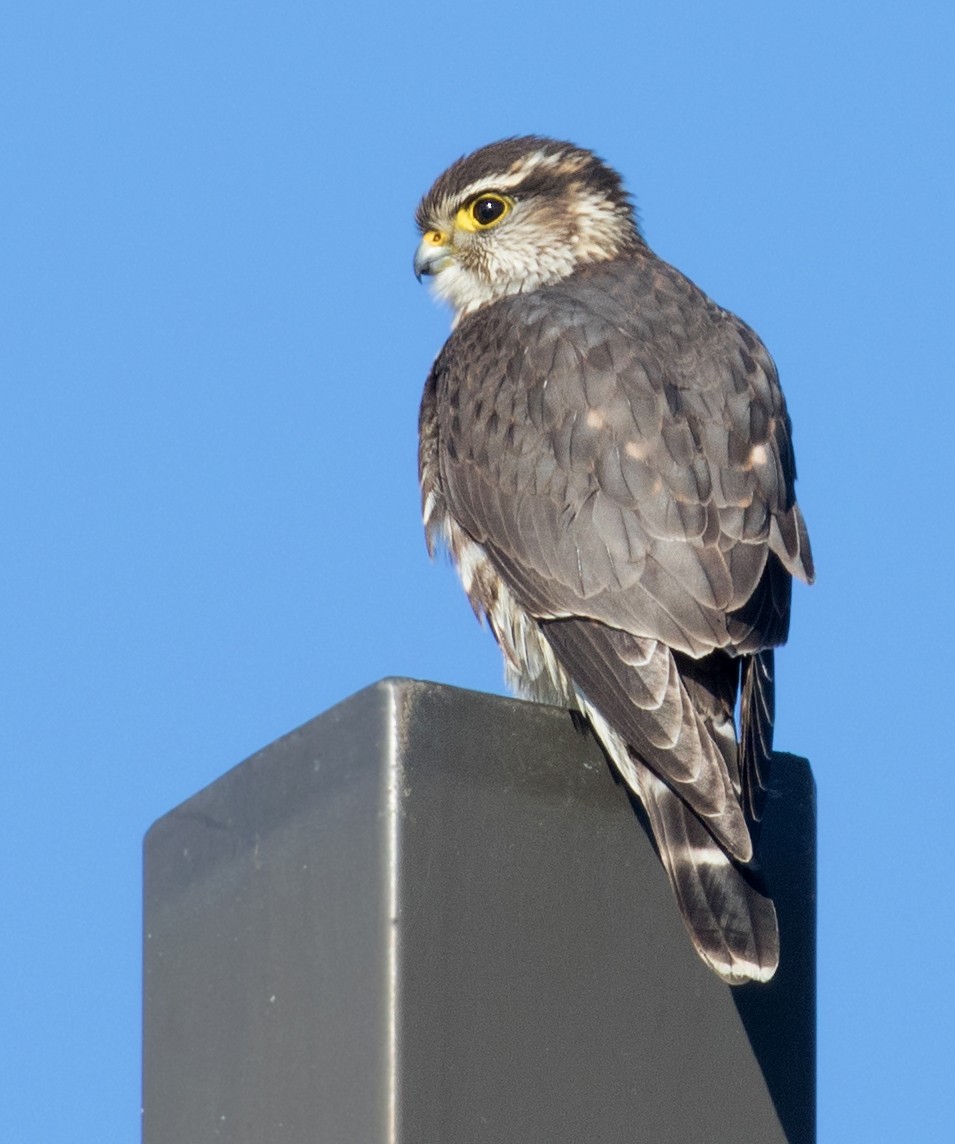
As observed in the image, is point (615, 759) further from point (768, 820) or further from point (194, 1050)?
point (194, 1050)

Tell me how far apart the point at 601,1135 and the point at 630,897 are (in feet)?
1.28

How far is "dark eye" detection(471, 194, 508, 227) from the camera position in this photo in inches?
223

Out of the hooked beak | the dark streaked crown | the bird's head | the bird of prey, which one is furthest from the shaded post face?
the dark streaked crown

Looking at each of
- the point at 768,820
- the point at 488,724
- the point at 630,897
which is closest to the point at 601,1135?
the point at 630,897

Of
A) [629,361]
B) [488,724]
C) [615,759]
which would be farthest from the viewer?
[629,361]

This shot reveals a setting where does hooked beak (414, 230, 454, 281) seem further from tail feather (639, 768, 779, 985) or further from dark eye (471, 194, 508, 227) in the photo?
tail feather (639, 768, 779, 985)

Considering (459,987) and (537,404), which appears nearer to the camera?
(459,987)

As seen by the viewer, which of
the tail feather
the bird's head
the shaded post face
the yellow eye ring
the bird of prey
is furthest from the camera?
the yellow eye ring

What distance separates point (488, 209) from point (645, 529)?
6.52 ft

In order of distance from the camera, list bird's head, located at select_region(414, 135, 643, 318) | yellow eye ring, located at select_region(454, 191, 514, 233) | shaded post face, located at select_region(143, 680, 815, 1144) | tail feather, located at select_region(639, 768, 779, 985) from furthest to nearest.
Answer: yellow eye ring, located at select_region(454, 191, 514, 233) < bird's head, located at select_region(414, 135, 643, 318) < tail feather, located at select_region(639, 768, 779, 985) < shaded post face, located at select_region(143, 680, 815, 1144)

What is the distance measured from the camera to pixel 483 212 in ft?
18.6

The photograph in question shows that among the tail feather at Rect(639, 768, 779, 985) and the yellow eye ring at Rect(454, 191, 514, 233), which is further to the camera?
the yellow eye ring at Rect(454, 191, 514, 233)

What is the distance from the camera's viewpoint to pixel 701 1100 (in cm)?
285

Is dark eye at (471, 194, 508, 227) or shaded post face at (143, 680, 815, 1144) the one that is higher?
dark eye at (471, 194, 508, 227)
